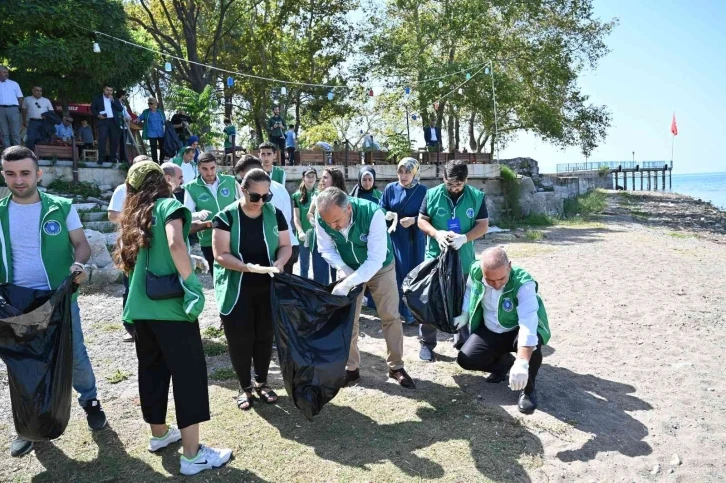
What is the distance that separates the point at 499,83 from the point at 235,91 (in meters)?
11.2

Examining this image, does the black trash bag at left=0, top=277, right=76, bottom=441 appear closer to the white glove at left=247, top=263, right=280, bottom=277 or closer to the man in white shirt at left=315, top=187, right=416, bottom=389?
the white glove at left=247, top=263, right=280, bottom=277

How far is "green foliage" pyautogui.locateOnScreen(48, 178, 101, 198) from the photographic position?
1120cm

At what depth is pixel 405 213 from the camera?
600cm

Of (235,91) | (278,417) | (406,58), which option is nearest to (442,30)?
(406,58)

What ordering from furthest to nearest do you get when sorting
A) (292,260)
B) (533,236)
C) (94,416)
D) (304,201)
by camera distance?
1. (533,236)
2. (304,201)
3. (292,260)
4. (94,416)

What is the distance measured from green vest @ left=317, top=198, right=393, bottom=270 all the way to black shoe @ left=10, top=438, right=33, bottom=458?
7.60 feet

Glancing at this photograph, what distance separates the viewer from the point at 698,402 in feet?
13.8

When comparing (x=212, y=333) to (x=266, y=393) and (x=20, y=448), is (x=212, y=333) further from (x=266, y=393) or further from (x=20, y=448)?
(x=20, y=448)

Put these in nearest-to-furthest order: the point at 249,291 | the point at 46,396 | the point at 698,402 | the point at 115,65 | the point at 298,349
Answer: the point at 46,396, the point at 298,349, the point at 249,291, the point at 698,402, the point at 115,65

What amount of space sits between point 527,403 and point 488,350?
465 mm

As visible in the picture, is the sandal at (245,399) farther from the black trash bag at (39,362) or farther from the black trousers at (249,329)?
the black trash bag at (39,362)

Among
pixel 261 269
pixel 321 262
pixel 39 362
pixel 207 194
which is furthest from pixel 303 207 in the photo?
pixel 39 362

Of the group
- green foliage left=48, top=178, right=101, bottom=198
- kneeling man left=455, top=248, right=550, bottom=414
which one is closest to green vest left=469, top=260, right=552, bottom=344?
kneeling man left=455, top=248, right=550, bottom=414

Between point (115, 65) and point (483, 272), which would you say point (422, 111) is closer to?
point (115, 65)
